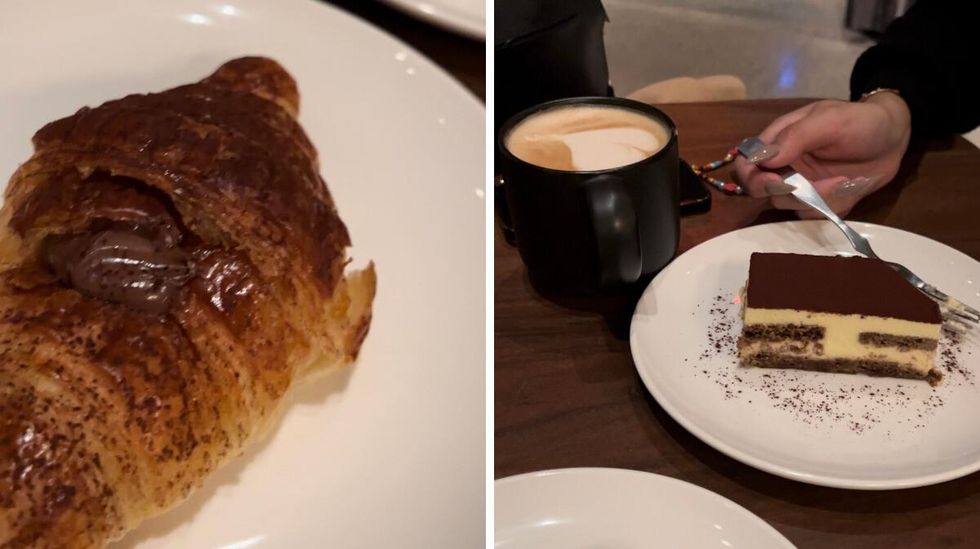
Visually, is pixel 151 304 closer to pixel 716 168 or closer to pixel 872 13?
pixel 716 168

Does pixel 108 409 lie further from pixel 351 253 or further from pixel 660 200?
pixel 660 200

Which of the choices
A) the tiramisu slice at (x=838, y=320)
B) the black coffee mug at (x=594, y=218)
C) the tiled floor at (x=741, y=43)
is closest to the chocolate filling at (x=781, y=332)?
the tiramisu slice at (x=838, y=320)

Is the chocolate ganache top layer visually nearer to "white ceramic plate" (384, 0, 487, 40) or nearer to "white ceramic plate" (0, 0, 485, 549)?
"white ceramic plate" (0, 0, 485, 549)

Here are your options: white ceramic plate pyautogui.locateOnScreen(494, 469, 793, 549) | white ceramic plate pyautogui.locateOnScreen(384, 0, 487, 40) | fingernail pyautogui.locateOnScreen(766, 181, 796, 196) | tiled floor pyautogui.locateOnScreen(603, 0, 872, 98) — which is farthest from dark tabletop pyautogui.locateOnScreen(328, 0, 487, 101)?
tiled floor pyautogui.locateOnScreen(603, 0, 872, 98)

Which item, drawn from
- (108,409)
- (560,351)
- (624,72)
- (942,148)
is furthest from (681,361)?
(624,72)

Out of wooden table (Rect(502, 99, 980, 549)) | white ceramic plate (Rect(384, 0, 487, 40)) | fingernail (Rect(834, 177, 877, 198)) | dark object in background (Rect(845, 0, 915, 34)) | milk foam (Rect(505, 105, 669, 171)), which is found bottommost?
dark object in background (Rect(845, 0, 915, 34))

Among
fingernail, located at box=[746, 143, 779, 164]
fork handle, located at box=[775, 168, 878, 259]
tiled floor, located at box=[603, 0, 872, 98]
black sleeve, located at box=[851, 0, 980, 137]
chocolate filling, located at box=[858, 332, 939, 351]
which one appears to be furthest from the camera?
tiled floor, located at box=[603, 0, 872, 98]

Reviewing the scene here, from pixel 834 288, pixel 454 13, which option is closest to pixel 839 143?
pixel 834 288
